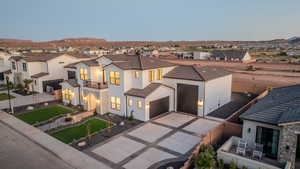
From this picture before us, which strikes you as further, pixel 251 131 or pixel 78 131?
pixel 78 131

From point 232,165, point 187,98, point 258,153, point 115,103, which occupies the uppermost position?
point 187,98

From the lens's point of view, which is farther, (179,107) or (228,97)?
(228,97)

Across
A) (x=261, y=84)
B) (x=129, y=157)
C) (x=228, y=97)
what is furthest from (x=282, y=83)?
(x=129, y=157)

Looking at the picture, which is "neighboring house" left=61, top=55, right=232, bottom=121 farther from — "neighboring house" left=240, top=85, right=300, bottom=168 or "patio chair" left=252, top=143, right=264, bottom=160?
"patio chair" left=252, top=143, right=264, bottom=160

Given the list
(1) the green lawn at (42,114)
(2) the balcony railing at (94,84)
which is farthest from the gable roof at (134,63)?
(1) the green lawn at (42,114)

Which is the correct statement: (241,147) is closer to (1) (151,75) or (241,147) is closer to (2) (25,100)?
(1) (151,75)

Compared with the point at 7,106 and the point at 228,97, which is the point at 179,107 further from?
the point at 7,106

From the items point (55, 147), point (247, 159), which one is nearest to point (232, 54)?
point (247, 159)

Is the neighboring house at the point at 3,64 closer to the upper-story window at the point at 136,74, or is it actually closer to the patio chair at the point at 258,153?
the upper-story window at the point at 136,74

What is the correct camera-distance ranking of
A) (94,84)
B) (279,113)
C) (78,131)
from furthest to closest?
(94,84) → (78,131) → (279,113)
